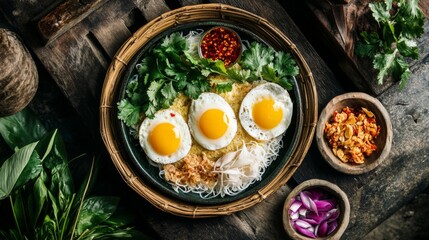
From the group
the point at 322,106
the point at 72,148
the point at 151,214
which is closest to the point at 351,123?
the point at 322,106

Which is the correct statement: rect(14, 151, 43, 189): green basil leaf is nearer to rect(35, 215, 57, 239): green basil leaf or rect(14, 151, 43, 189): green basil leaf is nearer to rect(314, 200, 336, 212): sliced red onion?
rect(35, 215, 57, 239): green basil leaf

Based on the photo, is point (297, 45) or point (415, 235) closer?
point (297, 45)

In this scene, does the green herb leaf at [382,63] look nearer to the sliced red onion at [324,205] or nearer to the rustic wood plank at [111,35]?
the sliced red onion at [324,205]

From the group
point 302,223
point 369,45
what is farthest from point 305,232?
point 369,45

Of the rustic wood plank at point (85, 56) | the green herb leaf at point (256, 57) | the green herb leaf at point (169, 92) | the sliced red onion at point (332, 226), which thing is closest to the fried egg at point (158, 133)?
the green herb leaf at point (169, 92)

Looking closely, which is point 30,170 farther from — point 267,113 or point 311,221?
point 311,221

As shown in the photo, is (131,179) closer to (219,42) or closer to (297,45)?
(219,42)
